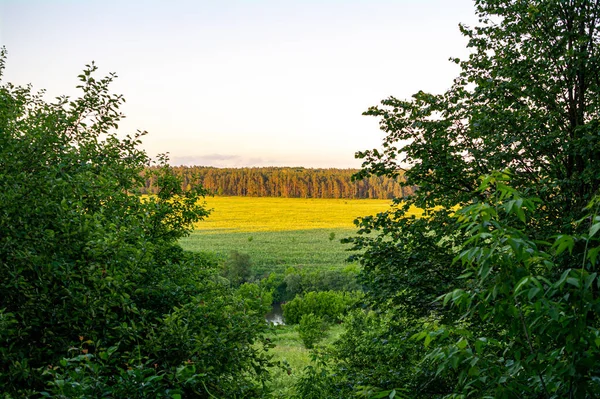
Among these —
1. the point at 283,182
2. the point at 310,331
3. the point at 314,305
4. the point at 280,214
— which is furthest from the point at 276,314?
the point at 283,182

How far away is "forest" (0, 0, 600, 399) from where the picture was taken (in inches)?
109

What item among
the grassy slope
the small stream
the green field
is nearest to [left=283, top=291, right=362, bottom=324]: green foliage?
the small stream

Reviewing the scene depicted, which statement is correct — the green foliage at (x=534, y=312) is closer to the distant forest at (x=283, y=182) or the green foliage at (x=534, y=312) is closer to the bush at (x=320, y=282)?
the bush at (x=320, y=282)

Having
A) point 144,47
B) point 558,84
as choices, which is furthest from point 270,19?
point 558,84

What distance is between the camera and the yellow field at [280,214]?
98.7 metres

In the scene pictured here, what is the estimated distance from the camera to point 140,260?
597 cm

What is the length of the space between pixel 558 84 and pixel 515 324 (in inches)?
321

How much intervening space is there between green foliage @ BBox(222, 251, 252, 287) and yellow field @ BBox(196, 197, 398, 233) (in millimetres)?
26090

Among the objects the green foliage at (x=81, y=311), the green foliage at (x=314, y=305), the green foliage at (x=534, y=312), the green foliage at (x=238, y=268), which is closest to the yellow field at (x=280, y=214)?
the green foliage at (x=238, y=268)

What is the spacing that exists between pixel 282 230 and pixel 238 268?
31960 mm

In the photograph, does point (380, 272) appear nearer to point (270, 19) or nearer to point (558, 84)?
point (558, 84)

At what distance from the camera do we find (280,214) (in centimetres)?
10819

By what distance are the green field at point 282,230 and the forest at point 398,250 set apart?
66.9 meters

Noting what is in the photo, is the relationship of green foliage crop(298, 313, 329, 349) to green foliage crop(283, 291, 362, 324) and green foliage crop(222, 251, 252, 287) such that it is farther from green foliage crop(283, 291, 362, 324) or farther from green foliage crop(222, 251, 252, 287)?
green foliage crop(222, 251, 252, 287)
